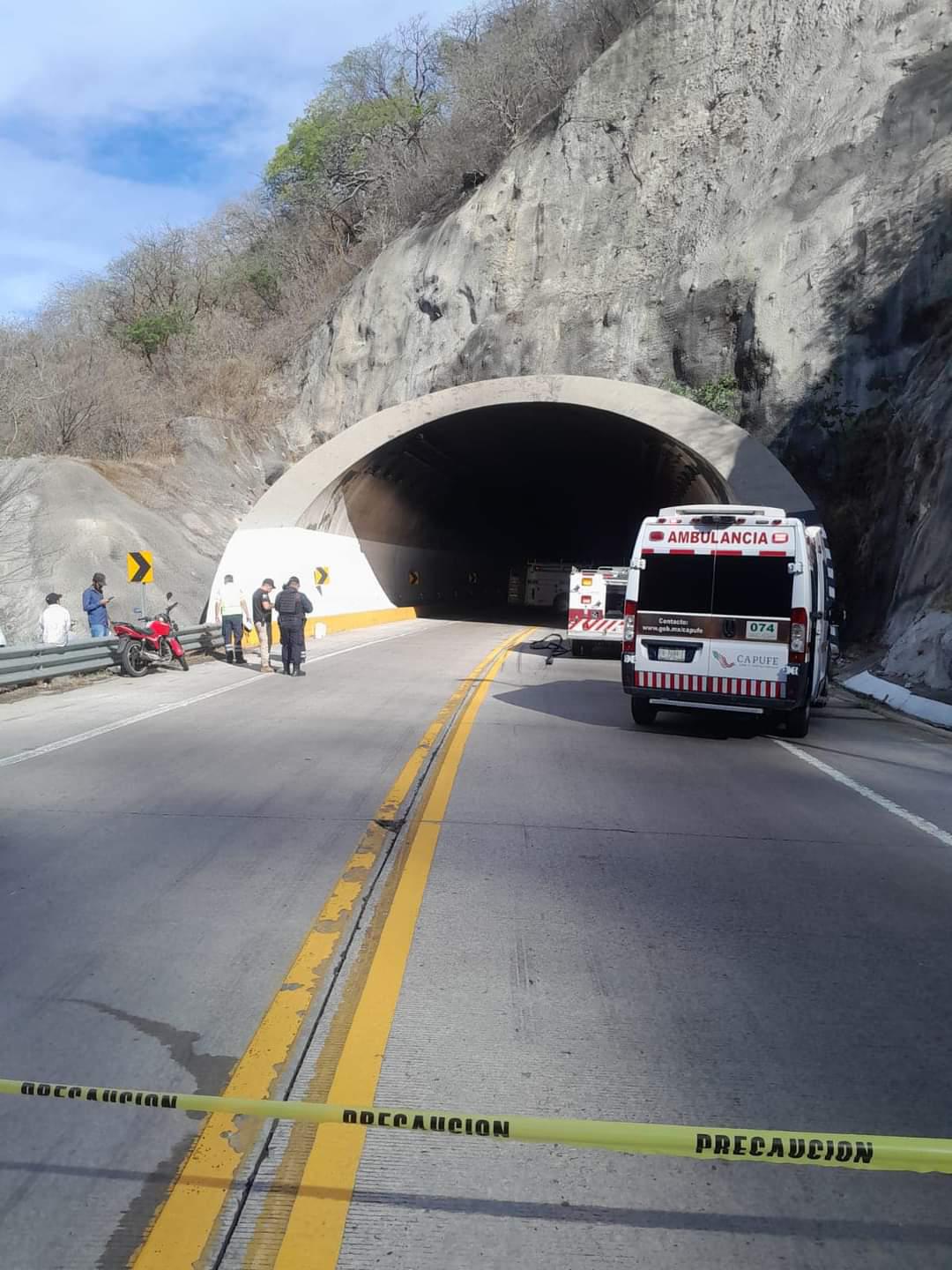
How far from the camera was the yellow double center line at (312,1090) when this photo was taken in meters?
2.84

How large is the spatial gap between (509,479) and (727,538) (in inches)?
1340

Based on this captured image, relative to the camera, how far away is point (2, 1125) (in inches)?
135

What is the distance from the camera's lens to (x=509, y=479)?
150 ft

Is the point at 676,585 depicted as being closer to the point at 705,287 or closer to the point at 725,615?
the point at 725,615

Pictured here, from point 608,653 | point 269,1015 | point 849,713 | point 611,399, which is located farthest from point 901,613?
point 269,1015

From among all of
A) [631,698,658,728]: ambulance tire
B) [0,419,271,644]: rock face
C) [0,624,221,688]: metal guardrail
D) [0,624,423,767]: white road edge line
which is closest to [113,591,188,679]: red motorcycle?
[0,624,221,688]: metal guardrail

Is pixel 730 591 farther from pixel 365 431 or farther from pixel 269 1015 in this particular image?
pixel 365 431

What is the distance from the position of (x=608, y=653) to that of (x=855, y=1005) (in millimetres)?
22066

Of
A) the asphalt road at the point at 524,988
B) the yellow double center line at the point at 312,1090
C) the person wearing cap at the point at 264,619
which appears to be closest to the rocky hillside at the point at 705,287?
the person wearing cap at the point at 264,619

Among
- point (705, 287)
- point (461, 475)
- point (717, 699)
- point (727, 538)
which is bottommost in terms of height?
point (717, 699)

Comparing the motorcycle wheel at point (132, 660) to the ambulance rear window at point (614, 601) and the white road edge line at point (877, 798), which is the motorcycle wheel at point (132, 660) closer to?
the ambulance rear window at point (614, 601)

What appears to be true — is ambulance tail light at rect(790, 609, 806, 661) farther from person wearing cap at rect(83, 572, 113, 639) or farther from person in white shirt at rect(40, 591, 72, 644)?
person wearing cap at rect(83, 572, 113, 639)

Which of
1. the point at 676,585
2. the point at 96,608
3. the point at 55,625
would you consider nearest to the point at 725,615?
the point at 676,585

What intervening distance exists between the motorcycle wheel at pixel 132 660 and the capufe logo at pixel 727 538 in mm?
10311
